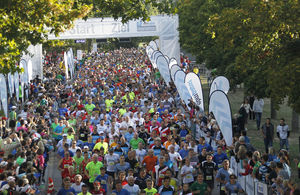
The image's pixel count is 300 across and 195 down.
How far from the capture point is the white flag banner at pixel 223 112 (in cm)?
1454

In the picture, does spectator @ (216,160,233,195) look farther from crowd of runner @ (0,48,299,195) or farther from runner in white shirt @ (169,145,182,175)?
runner in white shirt @ (169,145,182,175)

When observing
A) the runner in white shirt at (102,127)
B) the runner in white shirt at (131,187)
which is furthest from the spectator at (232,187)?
the runner in white shirt at (102,127)

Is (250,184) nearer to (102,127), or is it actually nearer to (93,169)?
(93,169)

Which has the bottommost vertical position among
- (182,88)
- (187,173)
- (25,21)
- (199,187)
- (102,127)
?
(199,187)

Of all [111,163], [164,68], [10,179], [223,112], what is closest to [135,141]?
[111,163]

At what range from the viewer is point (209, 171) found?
12703mm

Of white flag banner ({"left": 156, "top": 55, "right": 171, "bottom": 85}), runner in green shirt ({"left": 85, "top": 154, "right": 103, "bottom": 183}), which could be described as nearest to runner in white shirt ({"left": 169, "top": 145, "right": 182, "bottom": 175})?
runner in green shirt ({"left": 85, "top": 154, "right": 103, "bottom": 183})

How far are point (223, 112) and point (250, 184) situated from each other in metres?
3.14

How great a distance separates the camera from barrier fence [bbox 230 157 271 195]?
11.2 metres

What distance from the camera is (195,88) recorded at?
66.4 feet

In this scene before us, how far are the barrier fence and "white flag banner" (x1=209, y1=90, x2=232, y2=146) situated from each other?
36.8 inches

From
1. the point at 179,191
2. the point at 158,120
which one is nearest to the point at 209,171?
the point at 179,191

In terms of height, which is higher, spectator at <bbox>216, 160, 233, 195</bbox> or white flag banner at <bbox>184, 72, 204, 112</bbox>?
white flag banner at <bbox>184, 72, 204, 112</bbox>

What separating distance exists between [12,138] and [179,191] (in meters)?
5.38
